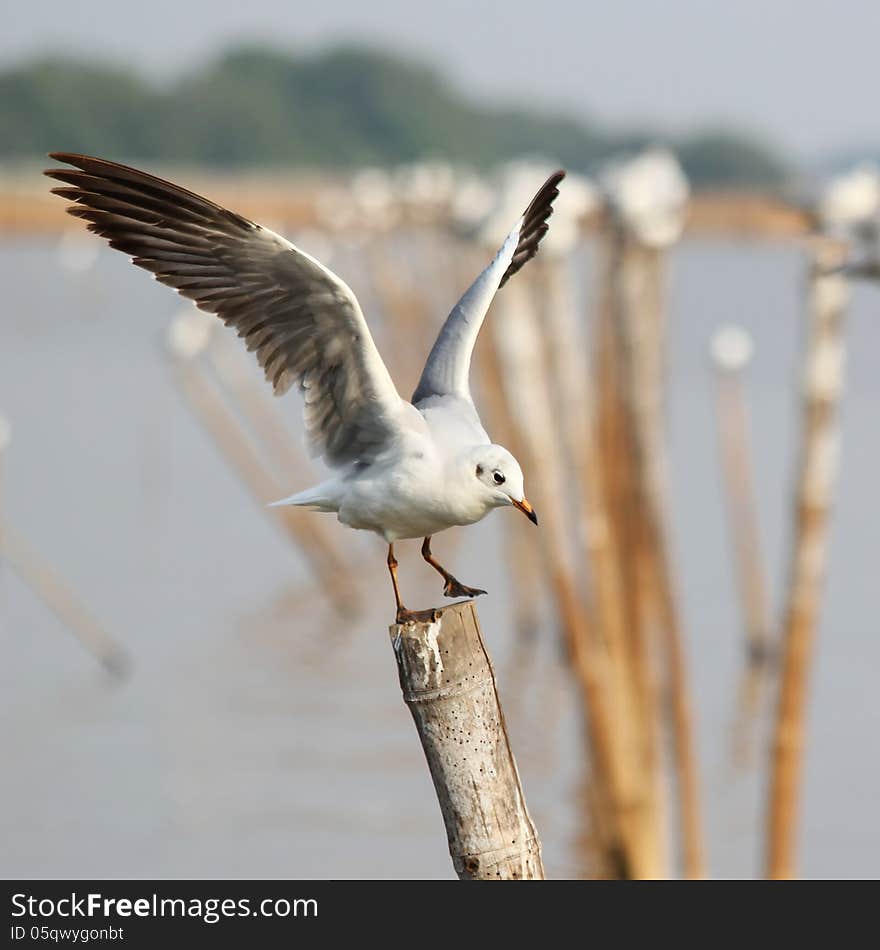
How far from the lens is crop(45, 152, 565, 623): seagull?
4934 mm

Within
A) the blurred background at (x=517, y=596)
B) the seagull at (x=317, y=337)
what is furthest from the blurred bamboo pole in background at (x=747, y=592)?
the seagull at (x=317, y=337)

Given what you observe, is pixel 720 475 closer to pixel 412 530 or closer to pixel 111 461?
pixel 111 461

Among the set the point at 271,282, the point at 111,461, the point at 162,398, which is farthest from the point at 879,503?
the point at 271,282

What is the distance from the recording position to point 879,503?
20766 millimetres

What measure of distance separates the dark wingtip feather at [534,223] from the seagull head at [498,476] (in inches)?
62.6

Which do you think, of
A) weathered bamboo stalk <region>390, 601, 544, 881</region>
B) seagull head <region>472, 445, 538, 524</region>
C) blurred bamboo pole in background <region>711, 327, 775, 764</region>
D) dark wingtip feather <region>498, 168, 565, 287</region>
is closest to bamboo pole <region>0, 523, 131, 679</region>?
blurred bamboo pole in background <region>711, 327, 775, 764</region>

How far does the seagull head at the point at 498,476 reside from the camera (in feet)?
15.3

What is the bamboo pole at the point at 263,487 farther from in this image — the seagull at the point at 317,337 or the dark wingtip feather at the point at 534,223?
the seagull at the point at 317,337

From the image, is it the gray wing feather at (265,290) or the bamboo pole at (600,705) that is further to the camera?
the bamboo pole at (600,705)

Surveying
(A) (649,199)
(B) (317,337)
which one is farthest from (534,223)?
(A) (649,199)

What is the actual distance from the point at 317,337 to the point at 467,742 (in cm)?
120

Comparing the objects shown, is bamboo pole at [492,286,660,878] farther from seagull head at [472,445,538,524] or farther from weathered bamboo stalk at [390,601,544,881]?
seagull head at [472,445,538,524]

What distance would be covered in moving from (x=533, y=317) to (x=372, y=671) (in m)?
5.07

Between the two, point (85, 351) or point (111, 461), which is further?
point (85, 351)
